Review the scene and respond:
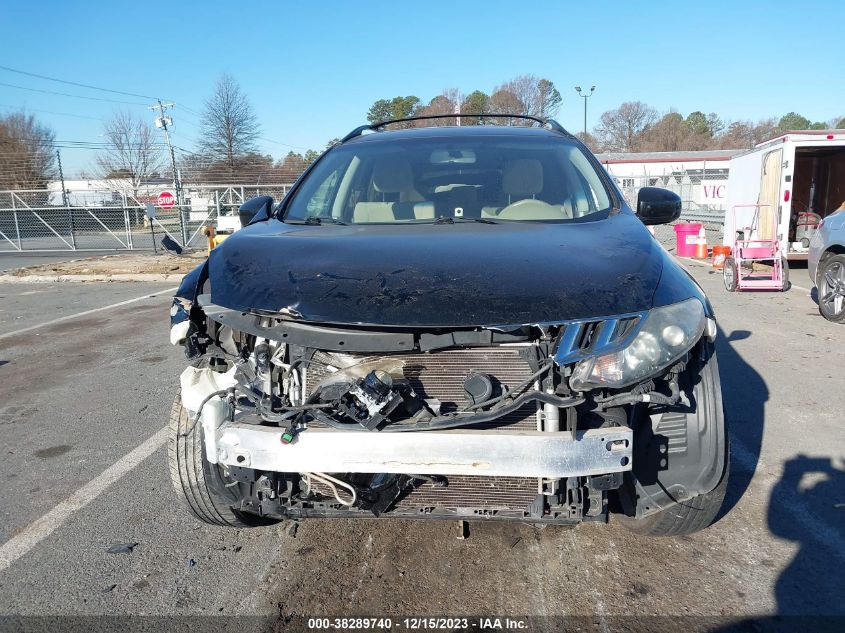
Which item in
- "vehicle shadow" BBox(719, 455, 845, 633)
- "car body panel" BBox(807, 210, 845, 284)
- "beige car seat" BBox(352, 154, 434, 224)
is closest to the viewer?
"vehicle shadow" BBox(719, 455, 845, 633)

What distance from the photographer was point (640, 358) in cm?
204

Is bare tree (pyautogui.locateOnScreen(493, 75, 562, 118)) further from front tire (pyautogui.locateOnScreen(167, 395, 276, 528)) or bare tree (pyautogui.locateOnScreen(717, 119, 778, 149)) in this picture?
front tire (pyautogui.locateOnScreen(167, 395, 276, 528))

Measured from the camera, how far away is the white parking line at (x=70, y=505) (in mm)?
2861

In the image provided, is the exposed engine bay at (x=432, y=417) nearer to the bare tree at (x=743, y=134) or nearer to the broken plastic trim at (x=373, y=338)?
the broken plastic trim at (x=373, y=338)

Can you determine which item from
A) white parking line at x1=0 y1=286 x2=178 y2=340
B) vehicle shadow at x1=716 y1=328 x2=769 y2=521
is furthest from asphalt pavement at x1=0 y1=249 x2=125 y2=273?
vehicle shadow at x1=716 y1=328 x2=769 y2=521

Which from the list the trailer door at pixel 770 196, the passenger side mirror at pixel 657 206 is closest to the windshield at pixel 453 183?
the passenger side mirror at pixel 657 206

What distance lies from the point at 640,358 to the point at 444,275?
70 centimetres

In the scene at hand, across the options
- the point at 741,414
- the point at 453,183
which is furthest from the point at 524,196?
the point at 741,414

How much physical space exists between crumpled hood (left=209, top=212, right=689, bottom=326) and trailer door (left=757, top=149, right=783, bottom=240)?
10394 millimetres

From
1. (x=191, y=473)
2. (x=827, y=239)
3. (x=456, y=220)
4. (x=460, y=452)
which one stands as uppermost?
(x=456, y=220)

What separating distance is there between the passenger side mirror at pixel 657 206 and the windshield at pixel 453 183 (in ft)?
1.14

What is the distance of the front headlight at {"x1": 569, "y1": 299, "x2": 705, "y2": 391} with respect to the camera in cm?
203

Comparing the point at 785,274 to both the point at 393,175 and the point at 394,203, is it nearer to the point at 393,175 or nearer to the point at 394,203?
the point at 393,175

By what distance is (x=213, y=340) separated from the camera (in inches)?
94.4
